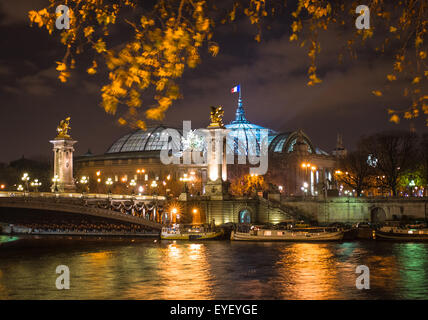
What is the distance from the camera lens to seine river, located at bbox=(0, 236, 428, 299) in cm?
3231

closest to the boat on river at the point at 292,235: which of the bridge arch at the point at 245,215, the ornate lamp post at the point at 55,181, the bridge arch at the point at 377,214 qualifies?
the bridge arch at the point at 245,215

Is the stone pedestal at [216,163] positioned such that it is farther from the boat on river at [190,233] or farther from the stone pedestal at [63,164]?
the stone pedestal at [63,164]

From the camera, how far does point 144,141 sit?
158500 millimetres

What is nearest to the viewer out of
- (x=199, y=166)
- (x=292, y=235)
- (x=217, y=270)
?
(x=217, y=270)

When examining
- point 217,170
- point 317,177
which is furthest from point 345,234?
point 317,177

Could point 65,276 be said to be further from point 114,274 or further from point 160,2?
point 160,2

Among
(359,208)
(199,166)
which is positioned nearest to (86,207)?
(359,208)

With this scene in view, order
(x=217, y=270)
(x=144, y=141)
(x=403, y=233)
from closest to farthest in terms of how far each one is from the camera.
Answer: (x=217, y=270) < (x=403, y=233) < (x=144, y=141)

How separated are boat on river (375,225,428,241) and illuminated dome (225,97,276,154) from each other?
69634mm

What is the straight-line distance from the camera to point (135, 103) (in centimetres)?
1202

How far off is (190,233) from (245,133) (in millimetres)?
89330

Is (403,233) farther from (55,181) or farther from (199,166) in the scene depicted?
(199,166)

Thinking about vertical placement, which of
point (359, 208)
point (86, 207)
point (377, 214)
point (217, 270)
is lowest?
point (217, 270)

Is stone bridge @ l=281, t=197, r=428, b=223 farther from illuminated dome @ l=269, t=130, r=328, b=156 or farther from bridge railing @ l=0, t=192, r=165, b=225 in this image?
illuminated dome @ l=269, t=130, r=328, b=156
